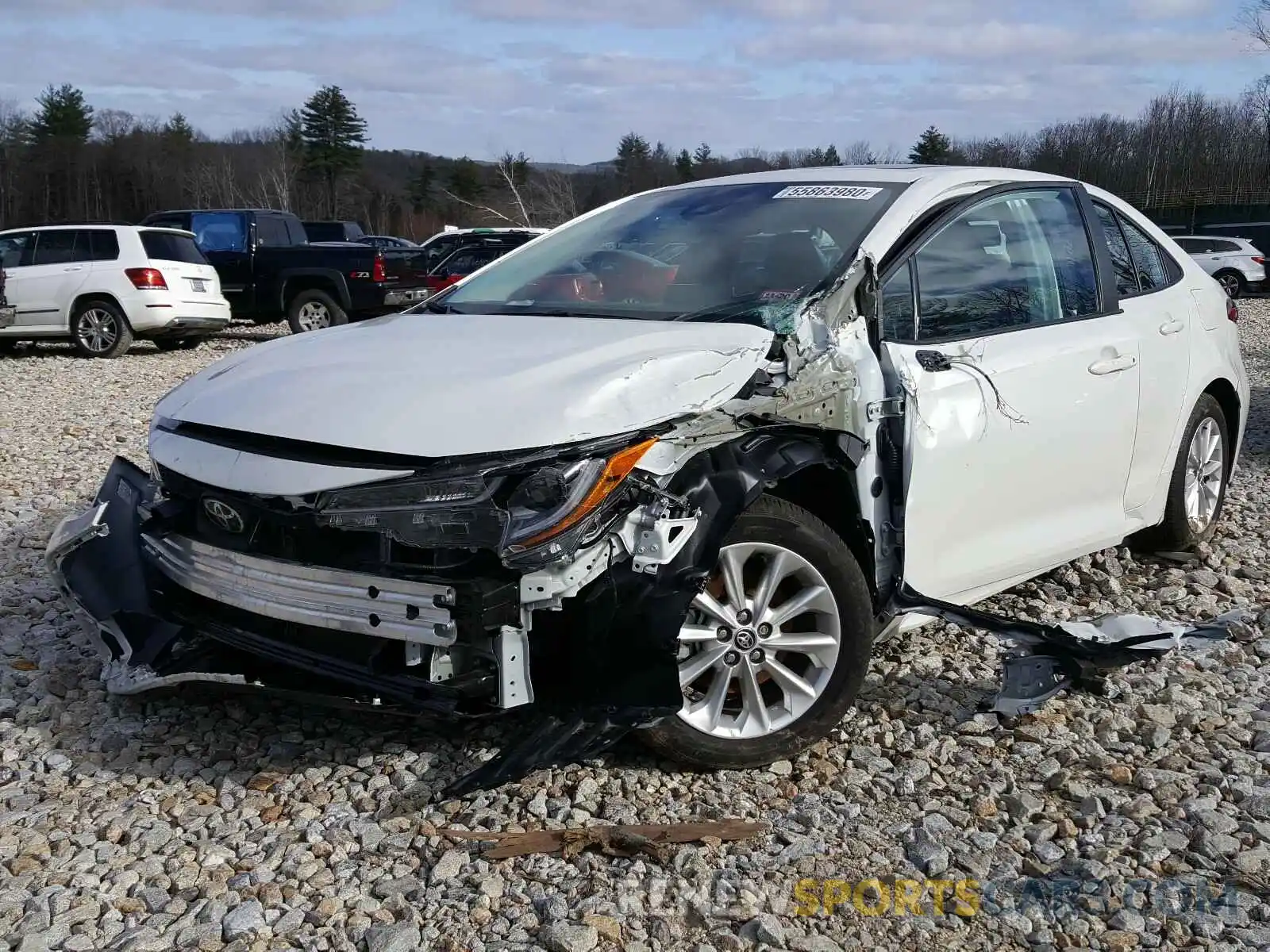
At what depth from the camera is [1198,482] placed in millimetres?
5141

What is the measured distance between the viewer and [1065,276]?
4.24 meters

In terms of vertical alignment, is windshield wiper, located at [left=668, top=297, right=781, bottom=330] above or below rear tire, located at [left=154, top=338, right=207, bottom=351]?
above

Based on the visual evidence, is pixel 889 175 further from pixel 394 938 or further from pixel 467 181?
pixel 467 181

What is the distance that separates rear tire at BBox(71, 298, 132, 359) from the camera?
14.2 metres

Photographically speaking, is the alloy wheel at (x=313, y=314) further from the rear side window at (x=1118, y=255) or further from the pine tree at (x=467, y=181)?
the pine tree at (x=467, y=181)

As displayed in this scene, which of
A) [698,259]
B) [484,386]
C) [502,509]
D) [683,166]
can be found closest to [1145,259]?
[698,259]

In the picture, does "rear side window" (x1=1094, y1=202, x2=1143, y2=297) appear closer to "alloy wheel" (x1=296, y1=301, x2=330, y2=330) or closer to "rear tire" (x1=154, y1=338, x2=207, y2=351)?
"alloy wheel" (x1=296, y1=301, x2=330, y2=330)

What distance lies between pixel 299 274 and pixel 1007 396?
13.7 meters

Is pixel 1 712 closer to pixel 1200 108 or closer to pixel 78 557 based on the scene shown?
pixel 78 557

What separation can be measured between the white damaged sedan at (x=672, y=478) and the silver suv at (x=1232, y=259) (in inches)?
894

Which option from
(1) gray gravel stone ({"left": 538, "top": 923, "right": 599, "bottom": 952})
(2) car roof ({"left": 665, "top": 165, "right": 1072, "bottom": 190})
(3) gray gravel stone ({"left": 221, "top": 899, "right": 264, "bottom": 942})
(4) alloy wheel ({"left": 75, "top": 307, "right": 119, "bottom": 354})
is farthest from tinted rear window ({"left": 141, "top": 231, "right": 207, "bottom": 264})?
(1) gray gravel stone ({"left": 538, "top": 923, "right": 599, "bottom": 952})

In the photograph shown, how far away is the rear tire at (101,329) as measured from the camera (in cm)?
1417

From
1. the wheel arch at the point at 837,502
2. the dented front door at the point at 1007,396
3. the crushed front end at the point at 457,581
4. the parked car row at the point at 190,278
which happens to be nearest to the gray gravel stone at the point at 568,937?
the crushed front end at the point at 457,581

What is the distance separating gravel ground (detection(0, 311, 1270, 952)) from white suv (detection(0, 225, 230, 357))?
11.0 meters
